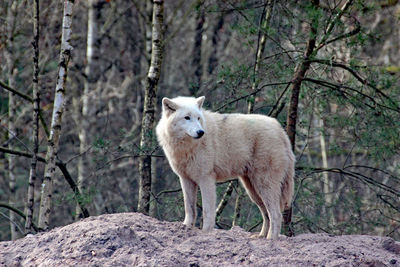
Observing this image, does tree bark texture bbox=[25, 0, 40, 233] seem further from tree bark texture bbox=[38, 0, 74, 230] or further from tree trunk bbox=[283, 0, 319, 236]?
tree trunk bbox=[283, 0, 319, 236]

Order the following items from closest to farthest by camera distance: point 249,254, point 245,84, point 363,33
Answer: point 249,254 < point 363,33 < point 245,84

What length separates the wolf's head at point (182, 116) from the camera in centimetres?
823

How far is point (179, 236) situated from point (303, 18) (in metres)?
4.36

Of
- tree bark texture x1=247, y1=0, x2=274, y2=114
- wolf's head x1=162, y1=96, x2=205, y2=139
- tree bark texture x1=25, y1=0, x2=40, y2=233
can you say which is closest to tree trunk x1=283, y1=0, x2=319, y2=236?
tree bark texture x1=247, y1=0, x2=274, y2=114

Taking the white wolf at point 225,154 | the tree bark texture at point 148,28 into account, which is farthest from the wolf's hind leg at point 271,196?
the tree bark texture at point 148,28

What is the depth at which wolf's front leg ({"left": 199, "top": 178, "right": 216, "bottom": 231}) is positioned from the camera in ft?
26.8

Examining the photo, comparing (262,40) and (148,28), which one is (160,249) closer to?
(262,40)

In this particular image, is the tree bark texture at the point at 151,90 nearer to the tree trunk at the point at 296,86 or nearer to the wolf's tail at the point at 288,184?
the tree trunk at the point at 296,86

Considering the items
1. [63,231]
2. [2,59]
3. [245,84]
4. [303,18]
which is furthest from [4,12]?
[63,231]

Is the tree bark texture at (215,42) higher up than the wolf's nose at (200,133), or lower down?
higher up

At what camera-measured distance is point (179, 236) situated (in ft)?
24.1

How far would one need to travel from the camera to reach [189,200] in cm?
857

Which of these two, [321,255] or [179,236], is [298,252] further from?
[179,236]

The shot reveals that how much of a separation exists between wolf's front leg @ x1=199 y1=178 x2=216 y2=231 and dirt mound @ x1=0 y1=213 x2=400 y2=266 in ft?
1.80
